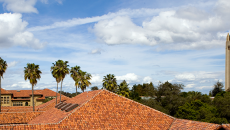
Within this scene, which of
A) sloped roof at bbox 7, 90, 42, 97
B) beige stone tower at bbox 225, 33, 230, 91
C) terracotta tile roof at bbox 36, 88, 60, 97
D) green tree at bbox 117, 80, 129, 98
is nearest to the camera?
green tree at bbox 117, 80, 129, 98

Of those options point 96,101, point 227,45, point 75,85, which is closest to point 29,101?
point 75,85

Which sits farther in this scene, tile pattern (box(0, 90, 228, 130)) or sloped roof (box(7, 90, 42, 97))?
sloped roof (box(7, 90, 42, 97))

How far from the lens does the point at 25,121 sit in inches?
1540

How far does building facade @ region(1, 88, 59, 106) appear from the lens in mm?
93562

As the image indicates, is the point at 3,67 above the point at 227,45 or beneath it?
beneath

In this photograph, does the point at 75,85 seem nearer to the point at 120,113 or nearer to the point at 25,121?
the point at 25,121

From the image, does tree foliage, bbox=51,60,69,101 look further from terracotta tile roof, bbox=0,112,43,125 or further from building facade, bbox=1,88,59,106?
building facade, bbox=1,88,59,106

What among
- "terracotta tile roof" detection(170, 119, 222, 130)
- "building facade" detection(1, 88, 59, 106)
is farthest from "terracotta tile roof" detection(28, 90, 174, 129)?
"building facade" detection(1, 88, 59, 106)

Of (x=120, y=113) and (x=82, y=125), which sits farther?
(x=120, y=113)

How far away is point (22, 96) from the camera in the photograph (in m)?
97.1

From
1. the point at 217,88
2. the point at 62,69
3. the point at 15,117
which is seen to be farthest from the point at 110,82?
the point at 217,88

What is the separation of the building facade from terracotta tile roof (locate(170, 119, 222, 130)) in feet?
253

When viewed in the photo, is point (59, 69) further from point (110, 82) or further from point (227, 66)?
point (227, 66)

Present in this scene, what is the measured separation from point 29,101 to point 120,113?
79.8 metres
